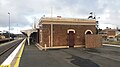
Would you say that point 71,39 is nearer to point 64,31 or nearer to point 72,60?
point 64,31

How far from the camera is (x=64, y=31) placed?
32.6m

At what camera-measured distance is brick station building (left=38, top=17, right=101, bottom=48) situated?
31.1 m

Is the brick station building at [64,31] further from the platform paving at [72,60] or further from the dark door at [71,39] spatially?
the platform paving at [72,60]

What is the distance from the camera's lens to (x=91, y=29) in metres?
34.5

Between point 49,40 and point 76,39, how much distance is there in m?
4.96

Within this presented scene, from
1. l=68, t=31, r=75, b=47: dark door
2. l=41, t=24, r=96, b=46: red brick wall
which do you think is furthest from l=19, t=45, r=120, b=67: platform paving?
l=68, t=31, r=75, b=47: dark door

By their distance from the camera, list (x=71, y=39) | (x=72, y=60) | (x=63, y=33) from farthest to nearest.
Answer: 1. (x=71, y=39)
2. (x=63, y=33)
3. (x=72, y=60)

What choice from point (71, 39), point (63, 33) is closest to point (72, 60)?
point (63, 33)

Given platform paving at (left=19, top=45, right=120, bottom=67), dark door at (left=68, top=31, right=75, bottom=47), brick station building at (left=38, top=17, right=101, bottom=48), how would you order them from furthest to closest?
dark door at (left=68, top=31, right=75, bottom=47) < brick station building at (left=38, top=17, right=101, bottom=48) < platform paving at (left=19, top=45, right=120, bottom=67)

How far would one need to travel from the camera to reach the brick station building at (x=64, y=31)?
31.1 m

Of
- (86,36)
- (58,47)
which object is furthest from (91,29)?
(58,47)

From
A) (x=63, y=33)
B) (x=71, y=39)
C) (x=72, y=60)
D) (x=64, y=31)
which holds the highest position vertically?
(x=64, y=31)

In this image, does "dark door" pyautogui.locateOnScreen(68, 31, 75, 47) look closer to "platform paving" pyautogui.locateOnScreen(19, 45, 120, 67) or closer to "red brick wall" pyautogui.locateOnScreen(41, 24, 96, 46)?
"red brick wall" pyautogui.locateOnScreen(41, 24, 96, 46)

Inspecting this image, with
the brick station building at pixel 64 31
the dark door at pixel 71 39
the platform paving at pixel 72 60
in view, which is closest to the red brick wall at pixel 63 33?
the brick station building at pixel 64 31
